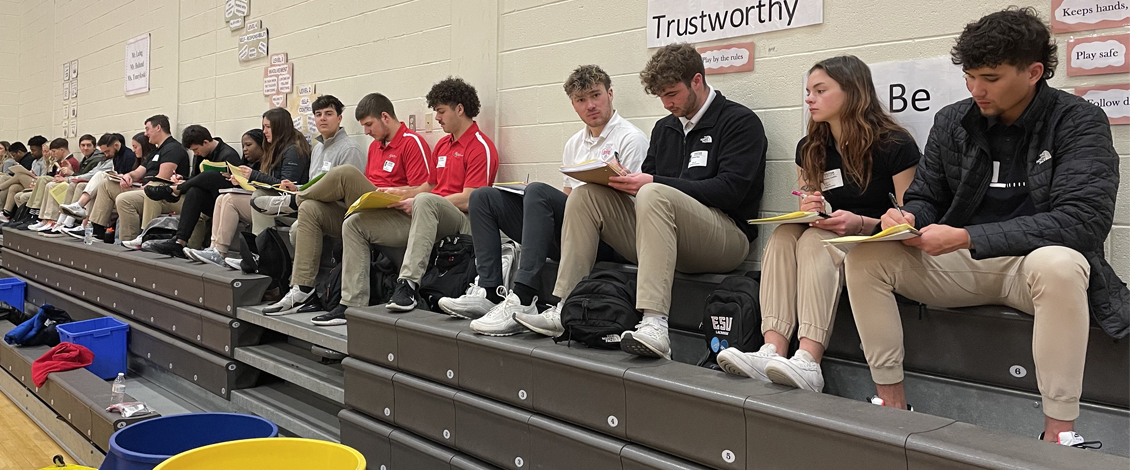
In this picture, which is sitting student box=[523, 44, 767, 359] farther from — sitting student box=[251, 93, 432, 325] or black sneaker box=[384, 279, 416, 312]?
sitting student box=[251, 93, 432, 325]

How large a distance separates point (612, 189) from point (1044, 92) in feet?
4.03

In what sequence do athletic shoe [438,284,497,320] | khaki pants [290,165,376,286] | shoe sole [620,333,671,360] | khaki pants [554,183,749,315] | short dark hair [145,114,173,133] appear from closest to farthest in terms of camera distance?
shoe sole [620,333,671,360]
khaki pants [554,183,749,315]
athletic shoe [438,284,497,320]
khaki pants [290,165,376,286]
short dark hair [145,114,173,133]

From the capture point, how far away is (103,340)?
4.86 meters

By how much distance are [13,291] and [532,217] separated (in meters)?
6.02

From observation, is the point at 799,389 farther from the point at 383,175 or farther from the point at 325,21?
the point at 325,21

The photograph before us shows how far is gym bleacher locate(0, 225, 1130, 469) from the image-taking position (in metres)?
1.71

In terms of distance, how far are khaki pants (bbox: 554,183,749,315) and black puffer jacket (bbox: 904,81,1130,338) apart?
77 centimetres

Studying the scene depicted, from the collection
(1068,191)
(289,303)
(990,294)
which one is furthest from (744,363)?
(289,303)

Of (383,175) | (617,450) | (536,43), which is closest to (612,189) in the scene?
(617,450)

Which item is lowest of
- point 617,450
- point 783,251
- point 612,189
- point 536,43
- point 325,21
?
point 617,450

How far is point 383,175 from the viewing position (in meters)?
4.33

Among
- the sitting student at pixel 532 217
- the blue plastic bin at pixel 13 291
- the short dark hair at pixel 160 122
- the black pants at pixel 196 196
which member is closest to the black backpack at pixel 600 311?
the sitting student at pixel 532 217

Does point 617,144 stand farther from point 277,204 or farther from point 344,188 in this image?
point 277,204

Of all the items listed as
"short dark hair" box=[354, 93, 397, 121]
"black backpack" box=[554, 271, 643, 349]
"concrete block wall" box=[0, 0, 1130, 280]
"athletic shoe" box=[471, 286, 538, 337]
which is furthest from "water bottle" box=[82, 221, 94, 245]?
"black backpack" box=[554, 271, 643, 349]
